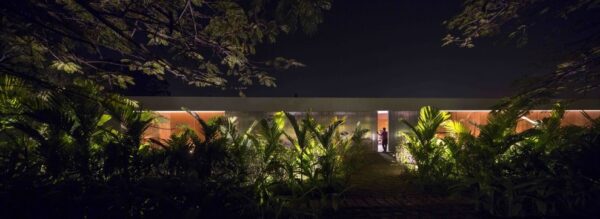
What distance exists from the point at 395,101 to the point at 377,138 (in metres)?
1.88

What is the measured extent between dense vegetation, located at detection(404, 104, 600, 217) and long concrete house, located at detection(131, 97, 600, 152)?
7.51m

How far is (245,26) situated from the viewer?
5.31m

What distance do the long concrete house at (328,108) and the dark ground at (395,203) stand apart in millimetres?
6328

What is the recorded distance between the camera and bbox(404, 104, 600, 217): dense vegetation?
16.8ft

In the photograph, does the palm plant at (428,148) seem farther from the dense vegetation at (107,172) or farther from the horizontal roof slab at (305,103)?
the horizontal roof slab at (305,103)

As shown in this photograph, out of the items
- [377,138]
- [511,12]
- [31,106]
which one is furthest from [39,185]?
[377,138]

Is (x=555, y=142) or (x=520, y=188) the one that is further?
(x=555, y=142)

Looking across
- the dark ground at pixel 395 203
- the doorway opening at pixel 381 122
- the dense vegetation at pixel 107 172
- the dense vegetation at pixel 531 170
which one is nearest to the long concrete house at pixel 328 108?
the doorway opening at pixel 381 122

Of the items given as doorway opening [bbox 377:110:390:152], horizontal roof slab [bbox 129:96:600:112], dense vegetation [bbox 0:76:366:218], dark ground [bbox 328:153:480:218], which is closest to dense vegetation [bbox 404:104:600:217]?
dark ground [bbox 328:153:480:218]

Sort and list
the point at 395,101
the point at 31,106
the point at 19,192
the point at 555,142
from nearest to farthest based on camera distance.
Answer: the point at 19,192
the point at 31,106
the point at 555,142
the point at 395,101

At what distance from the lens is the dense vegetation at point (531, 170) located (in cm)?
511

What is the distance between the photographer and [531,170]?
573cm

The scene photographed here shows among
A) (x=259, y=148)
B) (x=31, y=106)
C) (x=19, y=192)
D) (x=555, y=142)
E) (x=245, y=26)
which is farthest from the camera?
(x=259, y=148)

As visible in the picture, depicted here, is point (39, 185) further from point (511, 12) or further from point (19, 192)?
point (511, 12)
